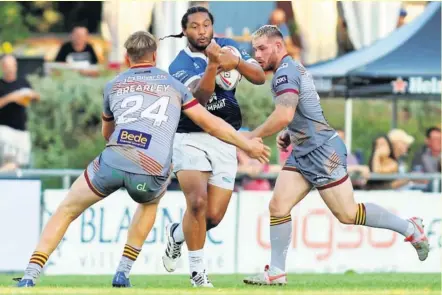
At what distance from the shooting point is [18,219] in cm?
1658

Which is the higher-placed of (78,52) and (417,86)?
(78,52)

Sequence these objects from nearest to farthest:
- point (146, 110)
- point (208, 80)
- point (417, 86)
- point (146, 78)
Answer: point (146, 110) → point (146, 78) → point (208, 80) → point (417, 86)

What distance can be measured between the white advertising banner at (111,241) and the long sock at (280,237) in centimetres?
403

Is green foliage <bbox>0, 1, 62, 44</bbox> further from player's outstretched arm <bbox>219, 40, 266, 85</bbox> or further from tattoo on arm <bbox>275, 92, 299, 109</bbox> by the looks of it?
tattoo on arm <bbox>275, 92, 299, 109</bbox>

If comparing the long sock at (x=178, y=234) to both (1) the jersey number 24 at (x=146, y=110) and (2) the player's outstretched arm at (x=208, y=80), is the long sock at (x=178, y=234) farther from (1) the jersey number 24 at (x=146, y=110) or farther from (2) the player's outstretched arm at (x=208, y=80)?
(1) the jersey number 24 at (x=146, y=110)

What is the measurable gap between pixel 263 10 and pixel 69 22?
575cm

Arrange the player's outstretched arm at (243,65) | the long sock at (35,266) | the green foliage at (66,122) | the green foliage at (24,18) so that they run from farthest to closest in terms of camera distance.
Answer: the green foliage at (24,18)
the green foliage at (66,122)
the player's outstretched arm at (243,65)
the long sock at (35,266)

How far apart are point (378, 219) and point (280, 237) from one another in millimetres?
872

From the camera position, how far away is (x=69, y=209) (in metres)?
12.0

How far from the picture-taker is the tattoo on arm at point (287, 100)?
12484 millimetres

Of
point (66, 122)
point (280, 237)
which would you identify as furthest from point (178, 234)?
point (66, 122)

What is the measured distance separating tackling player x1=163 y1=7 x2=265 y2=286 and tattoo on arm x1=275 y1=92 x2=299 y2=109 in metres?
0.23

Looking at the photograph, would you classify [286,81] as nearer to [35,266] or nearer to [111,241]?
[35,266]

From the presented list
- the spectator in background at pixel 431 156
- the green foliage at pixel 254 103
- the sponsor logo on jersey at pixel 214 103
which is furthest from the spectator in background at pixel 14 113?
the sponsor logo on jersey at pixel 214 103
